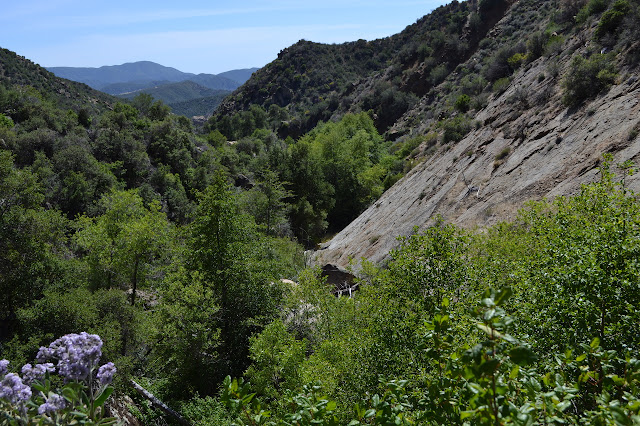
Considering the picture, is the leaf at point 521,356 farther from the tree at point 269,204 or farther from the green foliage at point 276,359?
the tree at point 269,204

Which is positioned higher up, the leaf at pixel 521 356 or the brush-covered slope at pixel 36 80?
the brush-covered slope at pixel 36 80

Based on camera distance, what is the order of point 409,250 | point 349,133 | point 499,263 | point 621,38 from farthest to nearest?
1. point 349,133
2. point 621,38
3. point 409,250
4. point 499,263

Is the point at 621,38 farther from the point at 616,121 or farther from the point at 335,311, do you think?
the point at 335,311

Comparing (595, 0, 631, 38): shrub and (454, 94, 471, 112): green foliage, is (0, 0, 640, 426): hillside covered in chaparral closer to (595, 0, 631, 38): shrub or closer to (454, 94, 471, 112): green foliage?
(595, 0, 631, 38): shrub

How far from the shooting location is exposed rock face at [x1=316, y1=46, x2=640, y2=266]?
60.0 feet

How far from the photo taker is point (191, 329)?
14.9m

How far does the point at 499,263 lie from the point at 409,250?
2.20 metres

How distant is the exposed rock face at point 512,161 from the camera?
1828cm

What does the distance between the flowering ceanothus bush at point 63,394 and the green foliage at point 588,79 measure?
26000 mm

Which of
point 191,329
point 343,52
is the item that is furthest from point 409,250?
point 343,52

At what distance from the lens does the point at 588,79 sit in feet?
71.6

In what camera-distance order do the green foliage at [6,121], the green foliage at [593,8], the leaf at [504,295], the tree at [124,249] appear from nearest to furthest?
the leaf at [504,295] → the tree at [124,249] → the green foliage at [593,8] → the green foliage at [6,121]

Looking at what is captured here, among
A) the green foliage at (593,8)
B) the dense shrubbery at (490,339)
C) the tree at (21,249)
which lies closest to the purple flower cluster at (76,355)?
the dense shrubbery at (490,339)

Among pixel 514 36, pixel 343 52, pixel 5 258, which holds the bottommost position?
pixel 5 258
